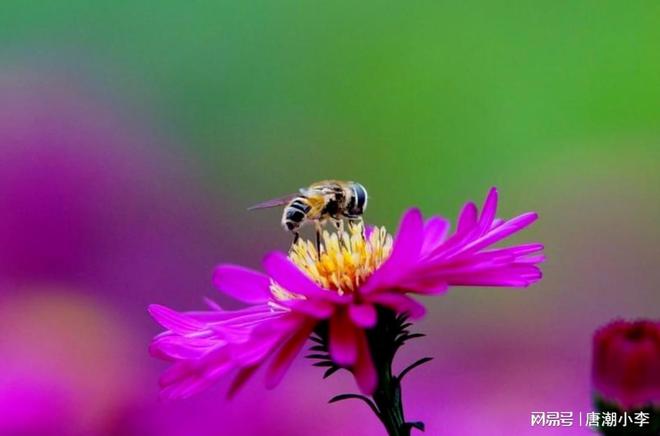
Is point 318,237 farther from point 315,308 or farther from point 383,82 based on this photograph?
point 383,82

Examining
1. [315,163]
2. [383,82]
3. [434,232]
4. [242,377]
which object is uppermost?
[383,82]

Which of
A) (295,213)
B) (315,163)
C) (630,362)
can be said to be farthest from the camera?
(315,163)

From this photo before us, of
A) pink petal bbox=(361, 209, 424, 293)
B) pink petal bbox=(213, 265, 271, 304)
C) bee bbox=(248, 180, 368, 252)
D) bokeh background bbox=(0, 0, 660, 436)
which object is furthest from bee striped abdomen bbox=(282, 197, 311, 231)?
bokeh background bbox=(0, 0, 660, 436)

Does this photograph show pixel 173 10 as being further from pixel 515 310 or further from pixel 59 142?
pixel 515 310

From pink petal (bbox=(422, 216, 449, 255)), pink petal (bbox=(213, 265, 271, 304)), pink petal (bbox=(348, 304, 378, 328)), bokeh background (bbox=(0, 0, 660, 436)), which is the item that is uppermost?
bokeh background (bbox=(0, 0, 660, 436))

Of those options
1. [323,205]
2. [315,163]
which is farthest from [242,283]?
[315,163]

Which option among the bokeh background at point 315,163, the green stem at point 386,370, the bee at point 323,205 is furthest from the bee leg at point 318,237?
the bokeh background at point 315,163

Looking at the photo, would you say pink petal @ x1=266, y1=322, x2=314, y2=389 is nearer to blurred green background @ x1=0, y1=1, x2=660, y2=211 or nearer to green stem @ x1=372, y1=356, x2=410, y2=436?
green stem @ x1=372, y1=356, x2=410, y2=436

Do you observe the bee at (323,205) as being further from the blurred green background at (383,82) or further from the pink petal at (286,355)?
the blurred green background at (383,82)
